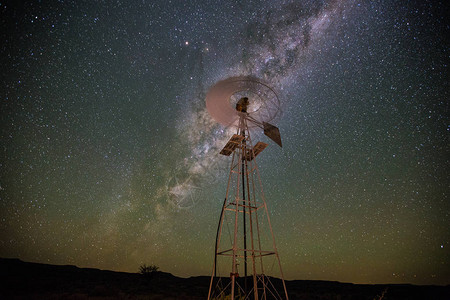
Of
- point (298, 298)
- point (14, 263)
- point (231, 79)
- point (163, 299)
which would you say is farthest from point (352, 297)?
point (14, 263)

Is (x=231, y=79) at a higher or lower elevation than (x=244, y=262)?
higher

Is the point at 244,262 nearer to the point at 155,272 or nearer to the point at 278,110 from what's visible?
the point at 278,110

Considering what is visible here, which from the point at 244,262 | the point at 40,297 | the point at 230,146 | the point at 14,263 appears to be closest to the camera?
the point at 244,262

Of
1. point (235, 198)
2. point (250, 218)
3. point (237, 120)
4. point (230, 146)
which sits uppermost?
point (237, 120)

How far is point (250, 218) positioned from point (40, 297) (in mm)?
27718

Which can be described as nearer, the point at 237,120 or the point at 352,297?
the point at 237,120

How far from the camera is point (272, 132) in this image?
12.4 meters

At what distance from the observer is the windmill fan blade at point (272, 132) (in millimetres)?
12078

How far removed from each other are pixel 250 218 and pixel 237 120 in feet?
16.6

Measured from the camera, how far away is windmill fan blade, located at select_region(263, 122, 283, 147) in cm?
1208

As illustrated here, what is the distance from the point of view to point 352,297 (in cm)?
3572

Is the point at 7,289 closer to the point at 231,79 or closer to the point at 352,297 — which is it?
the point at 231,79

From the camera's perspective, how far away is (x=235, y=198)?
10445 millimetres

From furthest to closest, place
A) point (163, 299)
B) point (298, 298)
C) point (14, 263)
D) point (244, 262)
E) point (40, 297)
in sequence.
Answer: point (14, 263)
point (298, 298)
point (163, 299)
point (40, 297)
point (244, 262)
